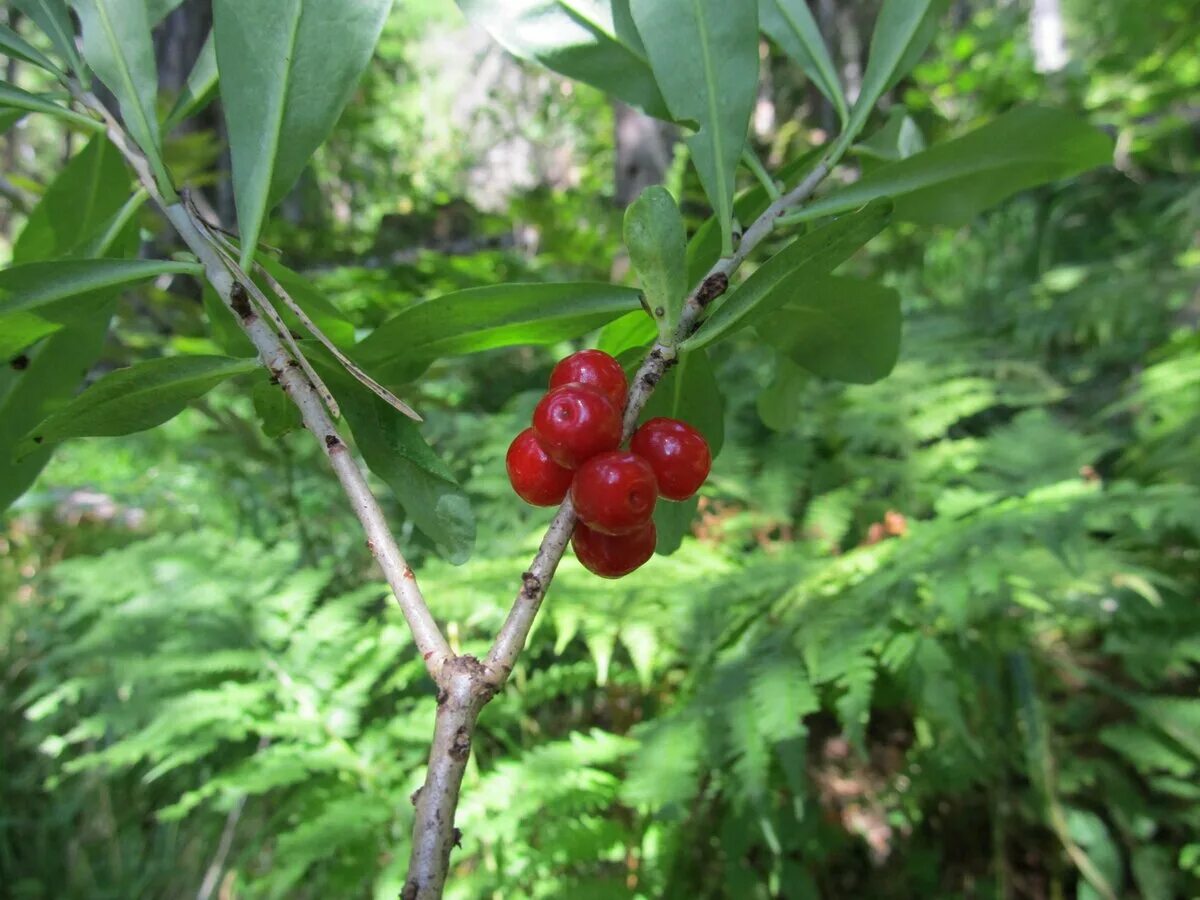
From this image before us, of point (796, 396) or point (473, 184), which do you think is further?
point (473, 184)

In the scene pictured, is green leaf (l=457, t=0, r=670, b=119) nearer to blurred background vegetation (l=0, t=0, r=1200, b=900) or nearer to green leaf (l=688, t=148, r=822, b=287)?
green leaf (l=688, t=148, r=822, b=287)

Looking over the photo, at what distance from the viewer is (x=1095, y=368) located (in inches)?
139

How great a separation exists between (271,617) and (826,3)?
4495 millimetres

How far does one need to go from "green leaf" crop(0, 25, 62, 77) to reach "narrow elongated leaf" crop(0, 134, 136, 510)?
89 mm

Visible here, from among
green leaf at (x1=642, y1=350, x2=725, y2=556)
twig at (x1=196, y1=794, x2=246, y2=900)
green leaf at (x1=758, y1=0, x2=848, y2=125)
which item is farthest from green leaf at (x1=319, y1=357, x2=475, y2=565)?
twig at (x1=196, y1=794, x2=246, y2=900)

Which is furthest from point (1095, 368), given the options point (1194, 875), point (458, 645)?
point (458, 645)

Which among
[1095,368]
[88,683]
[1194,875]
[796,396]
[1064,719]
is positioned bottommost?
[88,683]

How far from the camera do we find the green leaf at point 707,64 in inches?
23.2

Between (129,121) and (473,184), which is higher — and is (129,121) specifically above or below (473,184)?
below

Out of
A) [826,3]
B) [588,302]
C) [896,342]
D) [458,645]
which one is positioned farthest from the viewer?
[826,3]

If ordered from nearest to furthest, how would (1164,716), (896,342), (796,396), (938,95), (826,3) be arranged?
(896,342)
(796,396)
(1164,716)
(938,95)
(826,3)

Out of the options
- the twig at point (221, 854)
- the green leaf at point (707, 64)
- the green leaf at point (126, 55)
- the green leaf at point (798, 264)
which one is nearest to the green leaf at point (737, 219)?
the green leaf at point (707, 64)

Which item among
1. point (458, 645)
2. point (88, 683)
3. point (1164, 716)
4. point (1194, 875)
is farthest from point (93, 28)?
point (1194, 875)

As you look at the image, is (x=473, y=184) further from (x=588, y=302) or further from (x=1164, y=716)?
(x=588, y=302)
